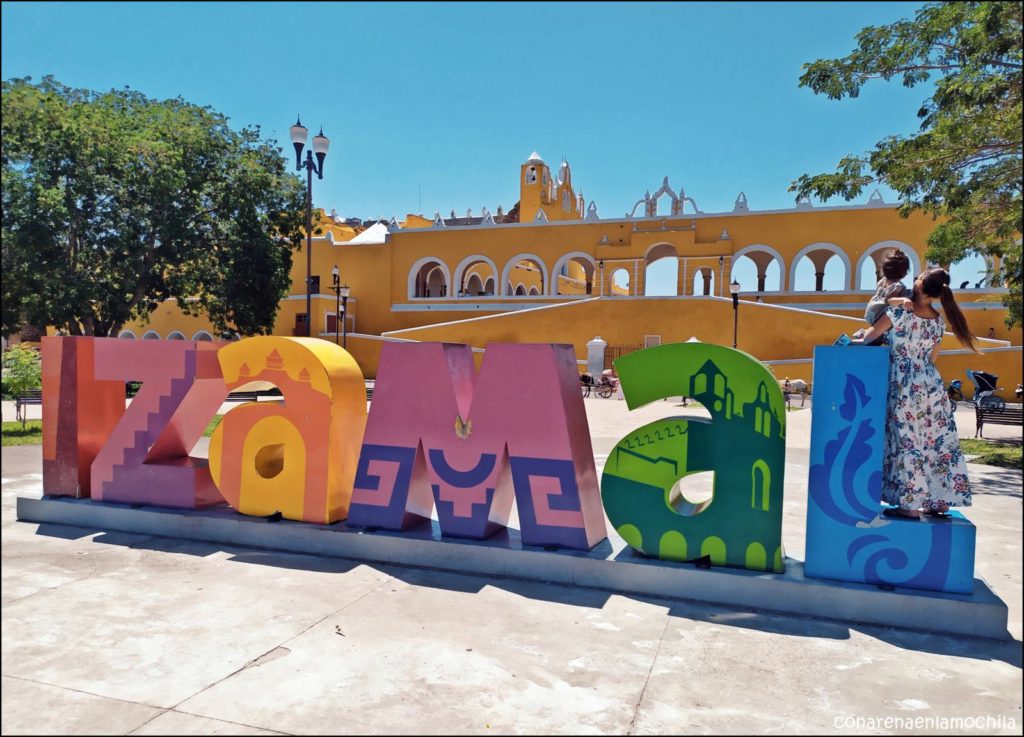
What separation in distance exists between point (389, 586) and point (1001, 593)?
4185 millimetres

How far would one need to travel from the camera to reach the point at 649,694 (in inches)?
131

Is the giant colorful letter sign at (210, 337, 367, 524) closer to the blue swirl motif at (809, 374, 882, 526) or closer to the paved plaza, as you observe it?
the paved plaza

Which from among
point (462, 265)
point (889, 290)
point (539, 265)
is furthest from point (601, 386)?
point (889, 290)

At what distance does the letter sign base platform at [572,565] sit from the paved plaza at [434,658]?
0.11 meters

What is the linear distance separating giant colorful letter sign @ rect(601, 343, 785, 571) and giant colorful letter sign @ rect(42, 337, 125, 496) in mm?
4940

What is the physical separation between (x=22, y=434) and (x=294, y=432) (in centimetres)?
1013

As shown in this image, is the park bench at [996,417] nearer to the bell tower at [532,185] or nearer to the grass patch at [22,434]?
the grass patch at [22,434]

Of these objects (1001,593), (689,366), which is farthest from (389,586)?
(1001,593)

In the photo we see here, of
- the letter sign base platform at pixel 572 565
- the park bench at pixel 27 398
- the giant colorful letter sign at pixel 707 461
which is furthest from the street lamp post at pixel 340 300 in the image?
the giant colorful letter sign at pixel 707 461

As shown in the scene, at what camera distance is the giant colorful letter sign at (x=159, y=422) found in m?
6.11

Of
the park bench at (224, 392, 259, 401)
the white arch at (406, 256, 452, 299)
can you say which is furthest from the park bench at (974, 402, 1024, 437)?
the white arch at (406, 256, 452, 299)

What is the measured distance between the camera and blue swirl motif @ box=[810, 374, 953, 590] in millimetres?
4297

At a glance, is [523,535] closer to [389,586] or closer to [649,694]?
[389,586]

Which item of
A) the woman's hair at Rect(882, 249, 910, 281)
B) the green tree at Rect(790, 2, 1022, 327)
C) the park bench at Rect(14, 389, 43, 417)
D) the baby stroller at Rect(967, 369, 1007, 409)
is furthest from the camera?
the baby stroller at Rect(967, 369, 1007, 409)
